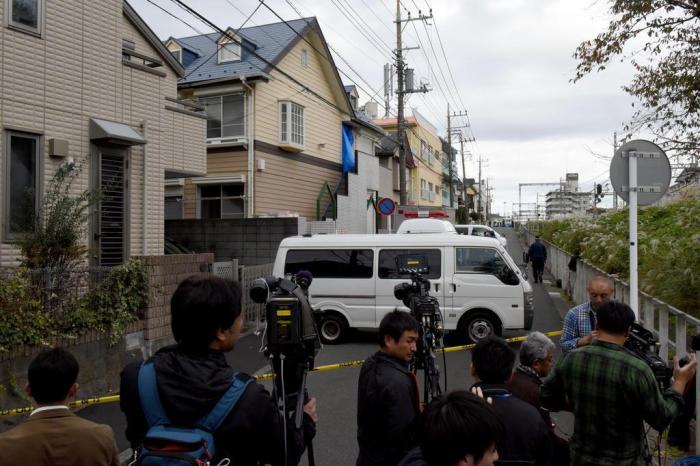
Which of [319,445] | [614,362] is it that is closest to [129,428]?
[614,362]

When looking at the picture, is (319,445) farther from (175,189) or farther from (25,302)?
(175,189)

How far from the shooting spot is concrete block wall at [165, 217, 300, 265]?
15.0 metres

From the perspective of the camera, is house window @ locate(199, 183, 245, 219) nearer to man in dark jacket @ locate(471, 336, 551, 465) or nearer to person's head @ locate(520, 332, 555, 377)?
person's head @ locate(520, 332, 555, 377)

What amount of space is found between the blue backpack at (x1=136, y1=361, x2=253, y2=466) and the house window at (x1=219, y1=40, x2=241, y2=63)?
1863cm

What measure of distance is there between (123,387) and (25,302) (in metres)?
4.78

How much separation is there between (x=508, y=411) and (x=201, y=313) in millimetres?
1651

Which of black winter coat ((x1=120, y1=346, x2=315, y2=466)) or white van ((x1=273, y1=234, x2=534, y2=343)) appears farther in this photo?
white van ((x1=273, y1=234, x2=534, y2=343))

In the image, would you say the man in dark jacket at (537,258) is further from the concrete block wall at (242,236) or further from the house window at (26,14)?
the house window at (26,14)

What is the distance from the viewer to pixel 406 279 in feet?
33.4

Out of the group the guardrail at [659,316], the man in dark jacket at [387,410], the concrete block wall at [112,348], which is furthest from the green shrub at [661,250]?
the concrete block wall at [112,348]

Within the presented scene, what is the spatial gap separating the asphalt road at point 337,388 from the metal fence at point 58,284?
1.33 m

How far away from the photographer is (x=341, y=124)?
931 inches

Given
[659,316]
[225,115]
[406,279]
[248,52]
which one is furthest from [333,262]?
[248,52]

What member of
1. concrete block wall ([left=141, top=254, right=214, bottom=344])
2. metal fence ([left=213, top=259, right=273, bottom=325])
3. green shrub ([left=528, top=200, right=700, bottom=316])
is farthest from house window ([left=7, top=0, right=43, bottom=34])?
green shrub ([left=528, top=200, right=700, bottom=316])
